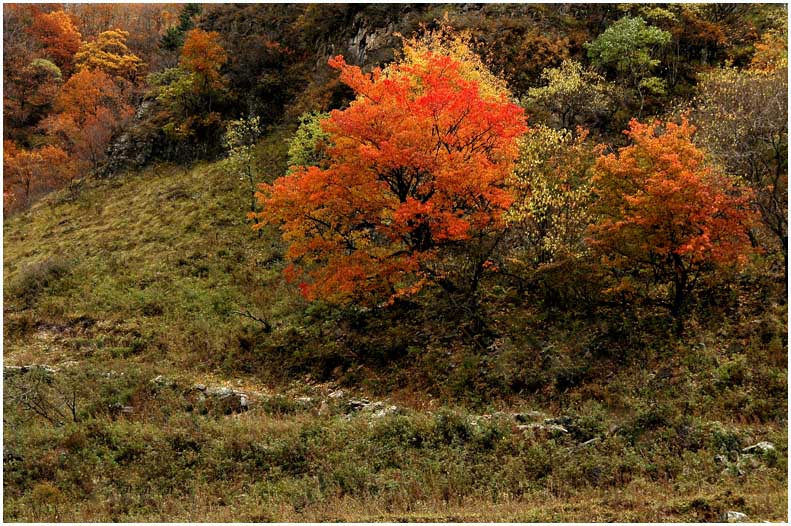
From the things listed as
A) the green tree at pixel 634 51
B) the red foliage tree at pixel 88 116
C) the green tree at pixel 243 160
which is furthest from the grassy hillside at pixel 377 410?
the red foliage tree at pixel 88 116

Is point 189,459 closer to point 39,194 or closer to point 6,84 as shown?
point 39,194

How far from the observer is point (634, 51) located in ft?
103

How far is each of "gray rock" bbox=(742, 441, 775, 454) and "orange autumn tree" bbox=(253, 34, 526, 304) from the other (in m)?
8.98

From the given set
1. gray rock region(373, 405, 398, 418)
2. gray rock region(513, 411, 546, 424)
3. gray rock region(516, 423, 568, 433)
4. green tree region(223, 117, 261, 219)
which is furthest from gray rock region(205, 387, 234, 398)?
green tree region(223, 117, 261, 219)

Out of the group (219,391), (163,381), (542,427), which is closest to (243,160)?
(163,381)

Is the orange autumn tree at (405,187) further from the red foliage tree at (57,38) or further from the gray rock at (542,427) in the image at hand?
the red foliage tree at (57,38)

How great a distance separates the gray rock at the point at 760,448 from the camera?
39.0 ft

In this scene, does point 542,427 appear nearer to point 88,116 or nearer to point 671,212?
point 671,212

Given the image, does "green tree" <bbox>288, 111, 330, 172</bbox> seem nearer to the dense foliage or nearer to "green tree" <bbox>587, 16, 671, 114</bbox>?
the dense foliage

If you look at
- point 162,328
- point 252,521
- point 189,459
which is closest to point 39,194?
point 162,328

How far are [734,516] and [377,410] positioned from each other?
366 inches

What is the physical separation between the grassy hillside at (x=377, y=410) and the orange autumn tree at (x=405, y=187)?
9.42 feet

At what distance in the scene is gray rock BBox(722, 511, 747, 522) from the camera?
9.22 meters

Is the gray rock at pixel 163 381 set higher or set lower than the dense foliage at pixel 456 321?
lower
